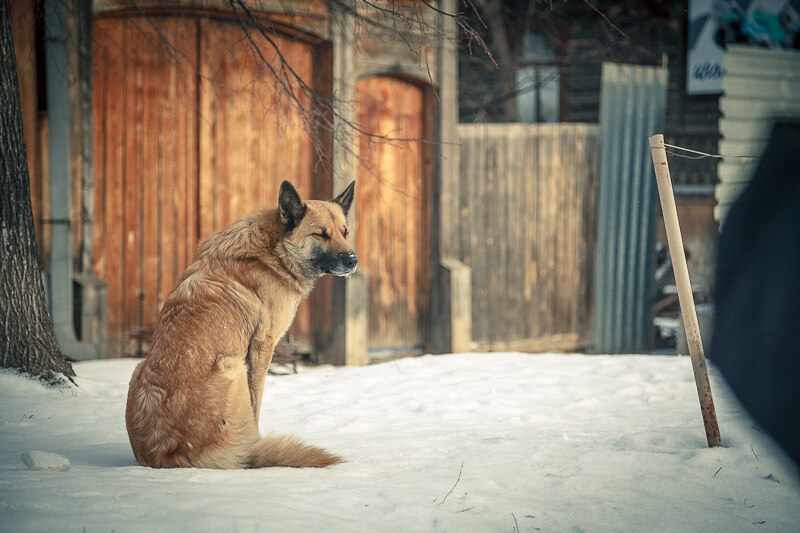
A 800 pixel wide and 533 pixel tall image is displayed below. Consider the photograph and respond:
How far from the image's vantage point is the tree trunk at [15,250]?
17.2ft

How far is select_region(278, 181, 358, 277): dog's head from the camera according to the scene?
4402 mm

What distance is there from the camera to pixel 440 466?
3.97 m

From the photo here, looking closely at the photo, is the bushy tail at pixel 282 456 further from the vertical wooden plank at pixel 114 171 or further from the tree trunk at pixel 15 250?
the vertical wooden plank at pixel 114 171

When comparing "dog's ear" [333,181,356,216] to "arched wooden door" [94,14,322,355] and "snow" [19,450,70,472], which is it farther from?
"arched wooden door" [94,14,322,355]

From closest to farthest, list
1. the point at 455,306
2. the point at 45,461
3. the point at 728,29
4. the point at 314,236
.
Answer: the point at 45,461 < the point at 314,236 < the point at 455,306 < the point at 728,29

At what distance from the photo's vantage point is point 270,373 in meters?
7.16

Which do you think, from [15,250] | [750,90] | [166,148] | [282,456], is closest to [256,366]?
[282,456]

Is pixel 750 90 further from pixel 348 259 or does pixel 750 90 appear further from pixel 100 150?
pixel 100 150

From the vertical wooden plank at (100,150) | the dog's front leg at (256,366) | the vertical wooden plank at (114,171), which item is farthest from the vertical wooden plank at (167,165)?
the dog's front leg at (256,366)

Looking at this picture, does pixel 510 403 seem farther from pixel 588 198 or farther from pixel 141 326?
pixel 588 198

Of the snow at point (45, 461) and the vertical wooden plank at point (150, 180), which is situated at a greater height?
the vertical wooden plank at point (150, 180)

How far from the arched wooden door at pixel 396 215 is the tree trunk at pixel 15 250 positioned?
11.9 ft

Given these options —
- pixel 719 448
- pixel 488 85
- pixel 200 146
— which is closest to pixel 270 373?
pixel 200 146

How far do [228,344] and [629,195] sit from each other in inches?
272
